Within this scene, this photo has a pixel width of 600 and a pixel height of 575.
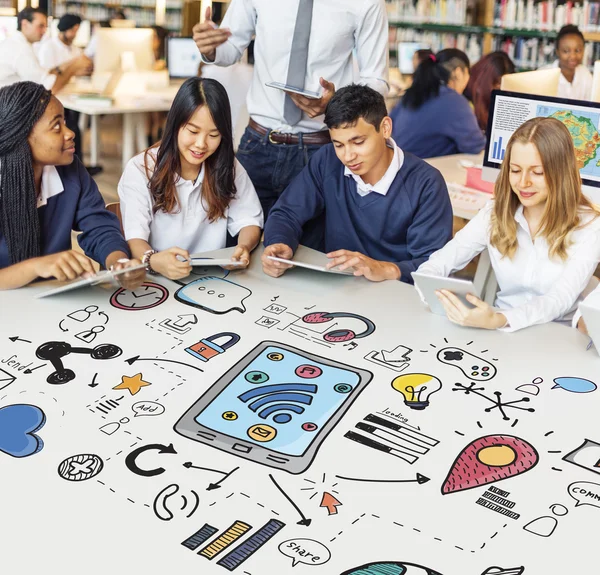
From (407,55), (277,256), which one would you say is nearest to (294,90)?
(277,256)

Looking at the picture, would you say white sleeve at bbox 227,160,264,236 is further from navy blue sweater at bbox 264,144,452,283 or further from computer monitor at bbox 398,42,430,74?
computer monitor at bbox 398,42,430,74

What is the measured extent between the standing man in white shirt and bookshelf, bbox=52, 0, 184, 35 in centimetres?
698

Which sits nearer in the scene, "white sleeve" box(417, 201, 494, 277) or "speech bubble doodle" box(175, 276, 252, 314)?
"speech bubble doodle" box(175, 276, 252, 314)

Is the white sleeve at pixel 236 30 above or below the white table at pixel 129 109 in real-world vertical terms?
above

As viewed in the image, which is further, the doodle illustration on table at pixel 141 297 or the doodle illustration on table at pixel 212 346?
the doodle illustration on table at pixel 141 297

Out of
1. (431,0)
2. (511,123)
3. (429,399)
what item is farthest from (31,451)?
→ (431,0)

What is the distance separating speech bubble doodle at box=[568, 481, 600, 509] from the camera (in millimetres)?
1182

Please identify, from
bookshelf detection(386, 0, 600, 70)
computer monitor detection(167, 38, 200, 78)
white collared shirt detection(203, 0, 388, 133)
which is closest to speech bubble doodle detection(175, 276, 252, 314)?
white collared shirt detection(203, 0, 388, 133)

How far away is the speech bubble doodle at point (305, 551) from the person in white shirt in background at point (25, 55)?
4473mm

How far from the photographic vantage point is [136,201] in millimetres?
2221

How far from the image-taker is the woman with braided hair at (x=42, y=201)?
6.08ft

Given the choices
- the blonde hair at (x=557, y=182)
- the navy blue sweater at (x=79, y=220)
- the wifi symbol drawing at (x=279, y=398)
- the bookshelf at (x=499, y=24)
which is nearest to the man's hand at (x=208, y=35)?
the navy blue sweater at (x=79, y=220)

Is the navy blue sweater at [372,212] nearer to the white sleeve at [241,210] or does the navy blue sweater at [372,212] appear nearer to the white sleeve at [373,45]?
the white sleeve at [241,210]

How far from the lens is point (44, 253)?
2131 mm
